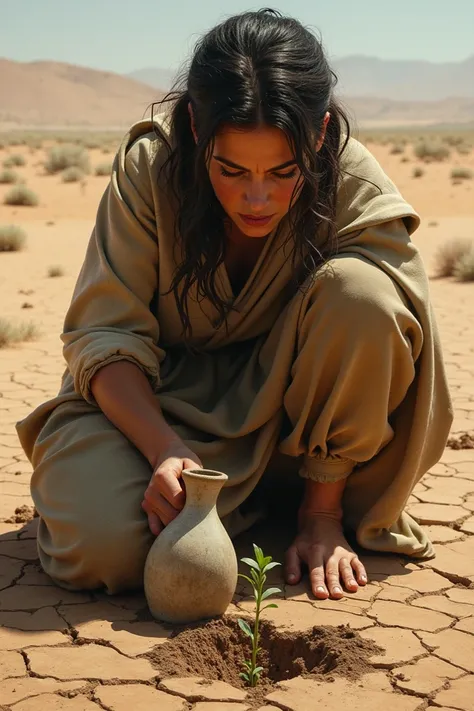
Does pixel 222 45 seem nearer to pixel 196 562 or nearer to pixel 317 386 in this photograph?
pixel 317 386

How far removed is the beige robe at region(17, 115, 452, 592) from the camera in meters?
2.71

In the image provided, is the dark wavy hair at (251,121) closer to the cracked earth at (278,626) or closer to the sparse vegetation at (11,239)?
the cracked earth at (278,626)

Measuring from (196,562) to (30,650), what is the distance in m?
0.42

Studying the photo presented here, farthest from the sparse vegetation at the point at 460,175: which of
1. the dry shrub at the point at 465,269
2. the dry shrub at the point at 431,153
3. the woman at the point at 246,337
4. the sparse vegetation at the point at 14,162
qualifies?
the woman at the point at 246,337

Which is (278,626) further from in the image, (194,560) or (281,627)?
(194,560)

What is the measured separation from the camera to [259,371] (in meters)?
2.98

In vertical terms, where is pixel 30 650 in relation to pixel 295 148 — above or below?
below

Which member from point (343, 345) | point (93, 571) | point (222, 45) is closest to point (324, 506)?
point (343, 345)

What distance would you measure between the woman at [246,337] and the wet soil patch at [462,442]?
1.25 meters

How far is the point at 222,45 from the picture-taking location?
2574 millimetres

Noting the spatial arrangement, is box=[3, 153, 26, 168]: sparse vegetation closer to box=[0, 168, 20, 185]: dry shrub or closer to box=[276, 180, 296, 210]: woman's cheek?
box=[0, 168, 20, 185]: dry shrub

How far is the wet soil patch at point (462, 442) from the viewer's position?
14.0 ft

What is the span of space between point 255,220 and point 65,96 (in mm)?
116934

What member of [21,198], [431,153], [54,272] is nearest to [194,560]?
[54,272]
